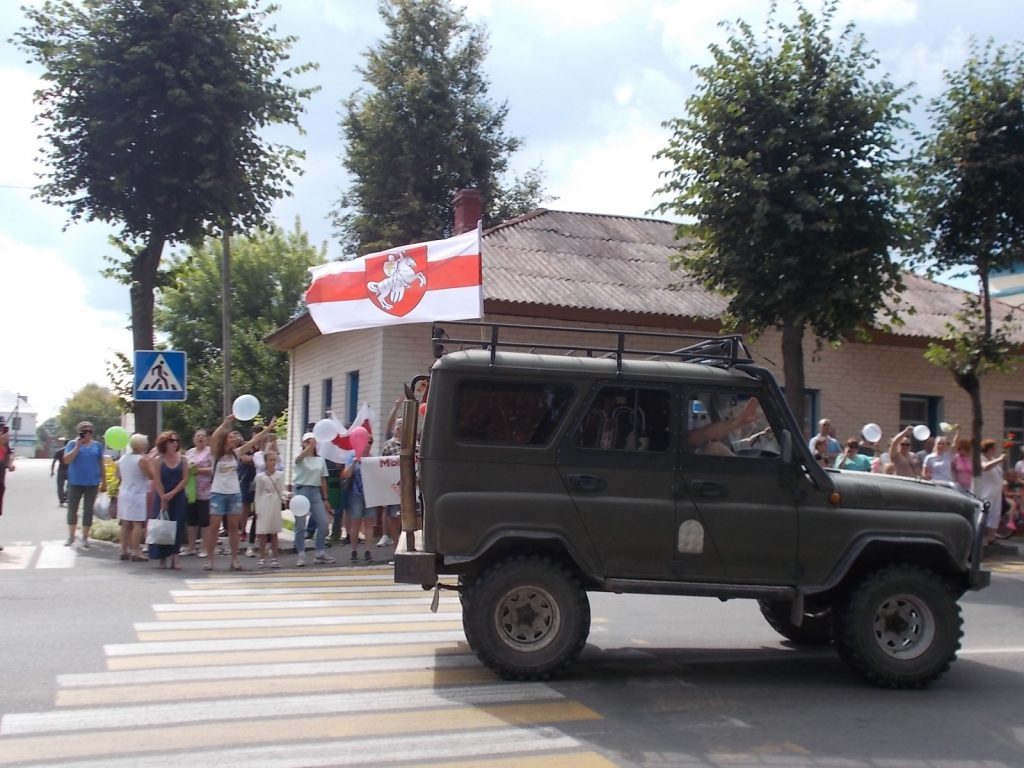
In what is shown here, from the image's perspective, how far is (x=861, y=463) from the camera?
15875 mm

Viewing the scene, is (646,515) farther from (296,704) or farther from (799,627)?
(296,704)

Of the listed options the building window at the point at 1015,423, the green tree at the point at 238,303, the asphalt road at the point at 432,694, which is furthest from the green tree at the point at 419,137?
the asphalt road at the point at 432,694

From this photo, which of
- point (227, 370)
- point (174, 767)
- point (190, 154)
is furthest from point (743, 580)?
point (227, 370)

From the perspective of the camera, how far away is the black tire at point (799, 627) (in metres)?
8.40

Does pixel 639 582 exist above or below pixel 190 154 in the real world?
below

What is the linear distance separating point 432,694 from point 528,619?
820 mm

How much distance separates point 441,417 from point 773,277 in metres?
10.00

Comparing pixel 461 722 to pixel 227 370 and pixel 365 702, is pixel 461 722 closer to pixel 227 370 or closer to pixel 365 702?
pixel 365 702

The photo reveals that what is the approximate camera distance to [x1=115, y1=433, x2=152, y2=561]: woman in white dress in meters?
13.5

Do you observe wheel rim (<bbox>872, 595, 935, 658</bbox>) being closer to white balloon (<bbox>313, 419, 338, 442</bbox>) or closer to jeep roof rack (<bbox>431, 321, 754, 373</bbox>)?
jeep roof rack (<bbox>431, 321, 754, 373</bbox>)

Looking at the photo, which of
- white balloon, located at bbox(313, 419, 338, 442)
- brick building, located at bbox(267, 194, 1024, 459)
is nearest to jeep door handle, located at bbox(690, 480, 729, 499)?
white balloon, located at bbox(313, 419, 338, 442)

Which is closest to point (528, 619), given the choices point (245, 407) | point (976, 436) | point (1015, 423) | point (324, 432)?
point (245, 407)

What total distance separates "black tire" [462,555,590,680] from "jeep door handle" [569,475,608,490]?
0.54 meters

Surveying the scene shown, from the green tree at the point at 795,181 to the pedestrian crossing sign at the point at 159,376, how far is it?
26.3ft
